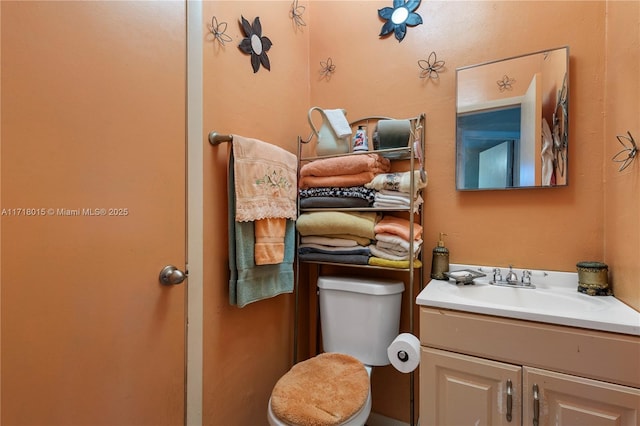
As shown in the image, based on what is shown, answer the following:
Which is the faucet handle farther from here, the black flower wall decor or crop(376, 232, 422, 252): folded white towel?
the black flower wall decor

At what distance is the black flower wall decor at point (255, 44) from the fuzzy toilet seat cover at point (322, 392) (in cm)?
130

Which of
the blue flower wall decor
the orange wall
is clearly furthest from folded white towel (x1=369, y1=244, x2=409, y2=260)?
the blue flower wall decor

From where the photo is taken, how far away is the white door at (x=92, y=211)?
65 cm

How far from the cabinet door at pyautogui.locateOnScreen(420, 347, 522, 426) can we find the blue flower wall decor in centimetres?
147

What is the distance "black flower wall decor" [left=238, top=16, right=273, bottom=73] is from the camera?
1271mm

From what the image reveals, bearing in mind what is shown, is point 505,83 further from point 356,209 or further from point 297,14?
point 297,14

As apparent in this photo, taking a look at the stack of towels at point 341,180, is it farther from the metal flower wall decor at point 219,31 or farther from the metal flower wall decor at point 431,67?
the metal flower wall decor at point 219,31

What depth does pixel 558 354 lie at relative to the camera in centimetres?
86

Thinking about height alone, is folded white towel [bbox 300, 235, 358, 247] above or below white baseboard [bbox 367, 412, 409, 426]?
above

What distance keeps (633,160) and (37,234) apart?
5.48 ft

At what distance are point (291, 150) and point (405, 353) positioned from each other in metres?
1.07

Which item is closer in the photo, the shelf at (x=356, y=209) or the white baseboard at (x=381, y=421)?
the shelf at (x=356, y=209)

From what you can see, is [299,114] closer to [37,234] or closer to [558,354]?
[37,234]

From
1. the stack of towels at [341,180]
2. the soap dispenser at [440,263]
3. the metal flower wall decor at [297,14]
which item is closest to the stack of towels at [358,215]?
the stack of towels at [341,180]
